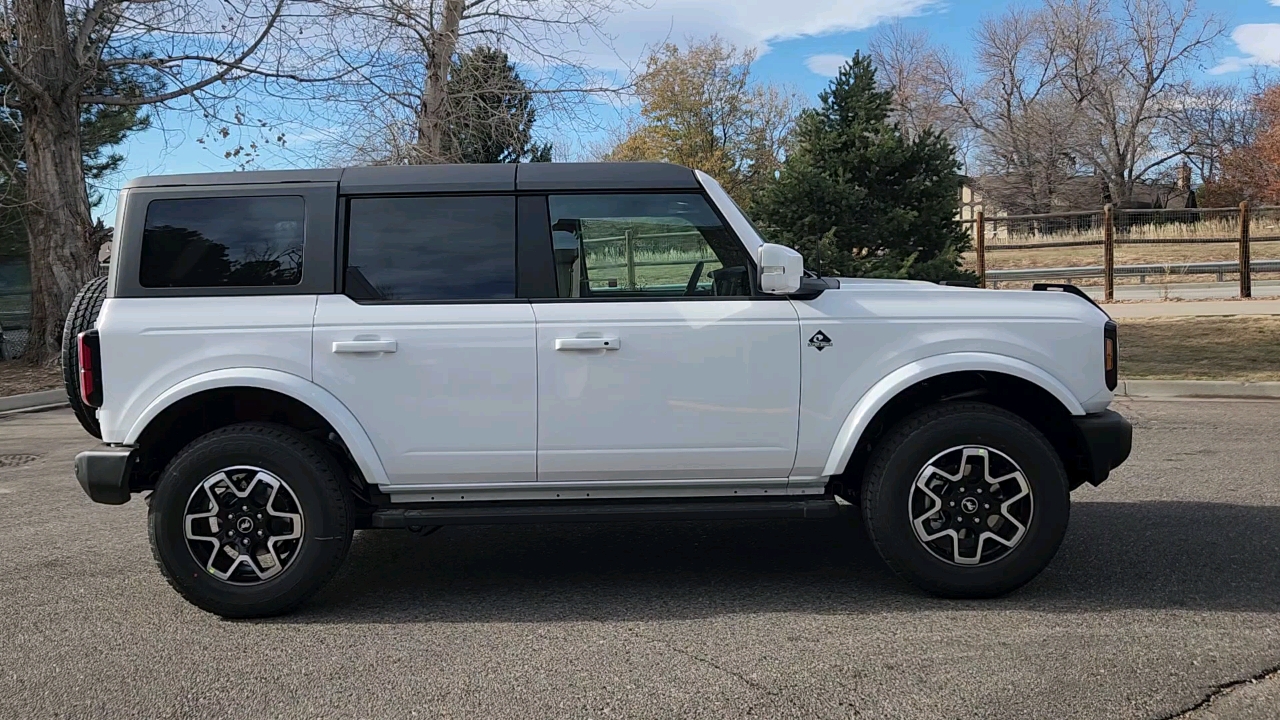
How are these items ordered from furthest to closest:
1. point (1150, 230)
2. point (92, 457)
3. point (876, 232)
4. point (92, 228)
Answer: point (1150, 230) → point (92, 228) → point (876, 232) → point (92, 457)

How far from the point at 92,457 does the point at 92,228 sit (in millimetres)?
13651

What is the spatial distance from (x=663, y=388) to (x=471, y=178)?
129 centimetres

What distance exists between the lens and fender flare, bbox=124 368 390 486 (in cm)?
426

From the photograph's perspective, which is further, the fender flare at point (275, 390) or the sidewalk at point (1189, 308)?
the sidewalk at point (1189, 308)

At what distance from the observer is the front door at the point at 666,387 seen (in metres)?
4.31

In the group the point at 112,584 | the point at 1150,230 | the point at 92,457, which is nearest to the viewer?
the point at 92,457

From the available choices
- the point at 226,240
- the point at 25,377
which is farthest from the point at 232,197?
the point at 25,377

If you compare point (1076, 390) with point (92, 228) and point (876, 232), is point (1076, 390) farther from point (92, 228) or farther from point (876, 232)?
→ point (92, 228)

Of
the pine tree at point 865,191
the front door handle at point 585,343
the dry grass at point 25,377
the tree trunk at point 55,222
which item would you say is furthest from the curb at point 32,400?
the front door handle at point 585,343

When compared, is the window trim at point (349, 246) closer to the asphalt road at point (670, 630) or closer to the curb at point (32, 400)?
the asphalt road at point (670, 630)

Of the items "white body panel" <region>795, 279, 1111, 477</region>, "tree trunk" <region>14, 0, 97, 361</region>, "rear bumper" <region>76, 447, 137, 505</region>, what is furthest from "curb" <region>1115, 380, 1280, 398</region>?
"tree trunk" <region>14, 0, 97, 361</region>

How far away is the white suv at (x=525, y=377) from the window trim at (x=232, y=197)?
0.03ft

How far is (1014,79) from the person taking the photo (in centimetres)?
5647

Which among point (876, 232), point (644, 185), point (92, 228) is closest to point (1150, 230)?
point (876, 232)
